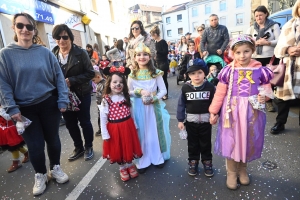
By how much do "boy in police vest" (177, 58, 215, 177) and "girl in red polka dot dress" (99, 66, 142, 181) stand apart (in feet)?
2.02

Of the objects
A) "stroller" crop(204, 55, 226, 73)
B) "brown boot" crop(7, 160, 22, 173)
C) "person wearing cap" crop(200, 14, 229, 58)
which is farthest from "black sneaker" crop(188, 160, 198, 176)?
"person wearing cap" crop(200, 14, 229, 58)

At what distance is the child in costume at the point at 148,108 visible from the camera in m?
2.56

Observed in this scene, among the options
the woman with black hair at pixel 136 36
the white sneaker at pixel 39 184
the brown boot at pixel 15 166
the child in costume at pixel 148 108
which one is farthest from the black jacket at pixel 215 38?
the brown boot at pixel 15 166

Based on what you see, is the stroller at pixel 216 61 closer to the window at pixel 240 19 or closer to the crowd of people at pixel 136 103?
the crowd of people at pixel 136 103

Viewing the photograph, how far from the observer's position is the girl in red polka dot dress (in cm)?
240

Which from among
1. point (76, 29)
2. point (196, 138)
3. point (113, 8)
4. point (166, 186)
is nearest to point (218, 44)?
point (196, 138)

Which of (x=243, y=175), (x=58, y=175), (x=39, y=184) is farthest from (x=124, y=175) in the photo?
(x=243, y=175)

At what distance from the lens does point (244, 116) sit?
79.0 inches

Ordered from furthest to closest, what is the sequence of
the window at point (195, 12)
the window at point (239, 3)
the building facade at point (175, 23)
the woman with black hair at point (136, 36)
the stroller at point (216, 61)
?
1. the building facade at point (175, 23)
2. the window at point (195, 12)
3. the window at point (239, 3)
4. the stroller at point (216, 61)
5. the woman with black hair at point (136, 36)

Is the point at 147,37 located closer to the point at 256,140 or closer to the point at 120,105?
the point at 120,105

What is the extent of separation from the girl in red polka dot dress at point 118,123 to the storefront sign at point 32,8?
663 centimetres

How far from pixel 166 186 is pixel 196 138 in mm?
670

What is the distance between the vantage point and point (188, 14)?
42.0 metres

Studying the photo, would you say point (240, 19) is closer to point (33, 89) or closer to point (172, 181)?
point (172, 181)
